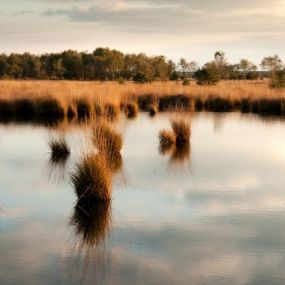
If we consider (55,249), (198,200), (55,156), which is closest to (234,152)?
(55,156)

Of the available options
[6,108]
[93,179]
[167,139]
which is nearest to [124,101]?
[6,108]

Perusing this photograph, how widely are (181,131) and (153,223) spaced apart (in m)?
5.60

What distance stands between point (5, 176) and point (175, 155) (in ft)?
9.50

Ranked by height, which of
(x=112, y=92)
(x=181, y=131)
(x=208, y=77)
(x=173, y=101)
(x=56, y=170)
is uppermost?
(x=208, y=77)

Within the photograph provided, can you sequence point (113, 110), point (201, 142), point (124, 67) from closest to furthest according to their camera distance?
point (201, 142)
point (113, 110)
point (124, 67)

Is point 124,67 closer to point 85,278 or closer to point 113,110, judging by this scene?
point 113,110

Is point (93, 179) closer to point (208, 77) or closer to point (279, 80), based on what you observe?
point (279, 80)

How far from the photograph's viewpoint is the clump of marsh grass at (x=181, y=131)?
10320 millimetres

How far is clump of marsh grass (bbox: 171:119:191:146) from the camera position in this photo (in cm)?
1032

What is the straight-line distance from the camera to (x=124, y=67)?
51.9 meters

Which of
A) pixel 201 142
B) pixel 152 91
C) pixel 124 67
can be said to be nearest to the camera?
pixel 201 142

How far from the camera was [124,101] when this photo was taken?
59.4 feet

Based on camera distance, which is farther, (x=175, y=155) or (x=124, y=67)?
(x=124, y=67)

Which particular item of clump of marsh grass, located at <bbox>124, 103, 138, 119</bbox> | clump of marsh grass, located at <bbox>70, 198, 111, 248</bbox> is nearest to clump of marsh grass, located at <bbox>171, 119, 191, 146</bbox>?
clump of marsh grass, located at <bbox>70, 198, 111, 248</bbox>
